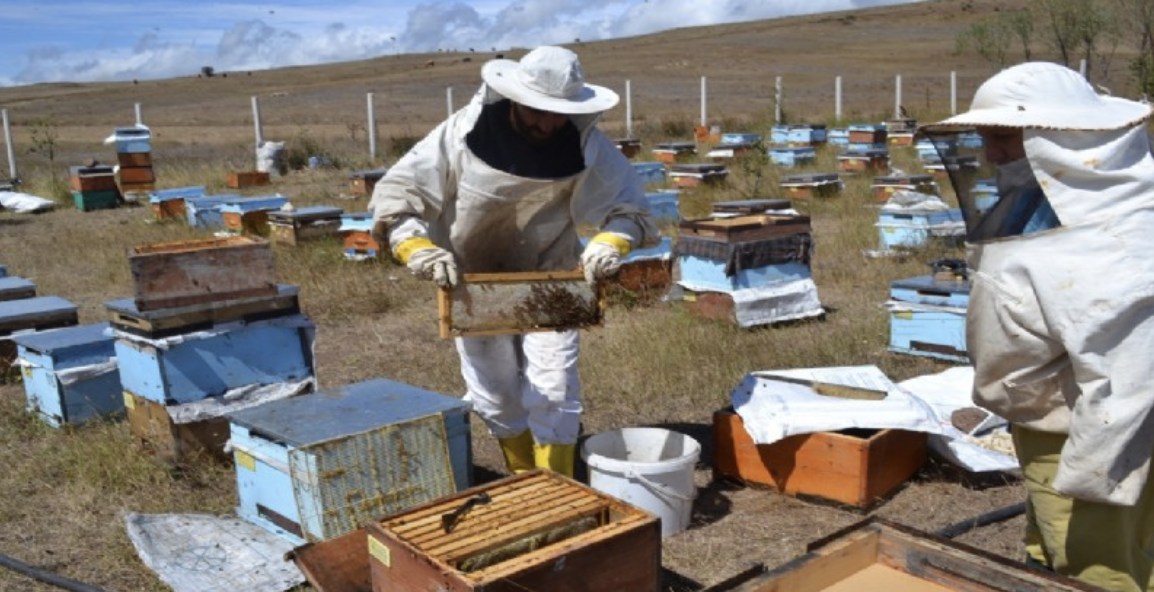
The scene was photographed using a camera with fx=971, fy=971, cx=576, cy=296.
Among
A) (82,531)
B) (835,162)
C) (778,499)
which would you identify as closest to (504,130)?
(778,499)

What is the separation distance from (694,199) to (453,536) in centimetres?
906

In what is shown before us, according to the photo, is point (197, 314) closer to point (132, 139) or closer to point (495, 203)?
point (495, 203)

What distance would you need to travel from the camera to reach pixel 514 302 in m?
3.38

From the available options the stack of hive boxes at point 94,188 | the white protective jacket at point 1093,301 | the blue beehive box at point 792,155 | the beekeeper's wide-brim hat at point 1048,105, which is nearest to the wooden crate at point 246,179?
the stack of hive boxes at point 94,188

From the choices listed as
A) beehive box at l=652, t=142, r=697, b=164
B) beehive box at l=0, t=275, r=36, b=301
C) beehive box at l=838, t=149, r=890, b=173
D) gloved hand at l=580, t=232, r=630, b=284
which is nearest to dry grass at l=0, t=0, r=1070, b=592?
beehive box at l=838, t=149, r=890, b=173

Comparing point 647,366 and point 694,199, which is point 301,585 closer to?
point 647,366

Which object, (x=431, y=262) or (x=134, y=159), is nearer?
(x=431, y=262)

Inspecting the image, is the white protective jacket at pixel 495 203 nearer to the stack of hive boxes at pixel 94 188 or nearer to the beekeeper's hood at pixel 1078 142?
the beekeeper's hood at pixel 1078 142

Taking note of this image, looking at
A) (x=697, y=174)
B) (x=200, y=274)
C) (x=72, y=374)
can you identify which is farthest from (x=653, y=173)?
(x=200, y=274)

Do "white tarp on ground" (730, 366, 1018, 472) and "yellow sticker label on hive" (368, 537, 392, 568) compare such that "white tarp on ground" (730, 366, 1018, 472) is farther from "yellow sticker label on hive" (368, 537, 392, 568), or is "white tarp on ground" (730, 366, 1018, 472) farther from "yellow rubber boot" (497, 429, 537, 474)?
"yellow sticker label on hive" (368, 537, 392, 568)

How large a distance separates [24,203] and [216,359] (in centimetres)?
1123

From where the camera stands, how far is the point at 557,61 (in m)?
3.21

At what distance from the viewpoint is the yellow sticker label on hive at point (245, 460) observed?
360 centimetres

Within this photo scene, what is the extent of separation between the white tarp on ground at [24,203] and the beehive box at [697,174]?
8.76m
